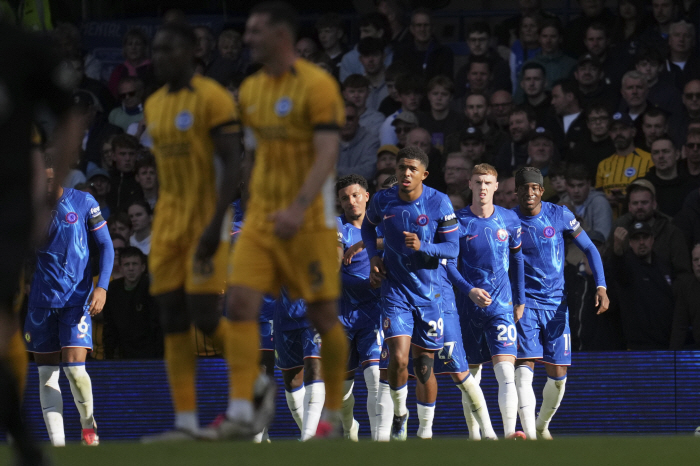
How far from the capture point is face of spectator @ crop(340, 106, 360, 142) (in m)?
13.0

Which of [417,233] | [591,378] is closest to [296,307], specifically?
[417,233]

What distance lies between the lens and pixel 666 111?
11961 mm

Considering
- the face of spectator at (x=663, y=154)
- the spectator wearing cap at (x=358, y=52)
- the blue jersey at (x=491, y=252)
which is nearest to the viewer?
the blue jersey at (x=491, y=252)

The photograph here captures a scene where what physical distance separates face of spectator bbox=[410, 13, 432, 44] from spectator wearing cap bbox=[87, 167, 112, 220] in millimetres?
4184

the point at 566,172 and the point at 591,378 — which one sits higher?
the point at 566,172

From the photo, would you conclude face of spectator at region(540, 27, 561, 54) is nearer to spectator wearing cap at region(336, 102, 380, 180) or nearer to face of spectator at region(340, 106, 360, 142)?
spectator wearing cap at region(336, 102, 380, 180)

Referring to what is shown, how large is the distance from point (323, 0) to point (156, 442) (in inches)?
461

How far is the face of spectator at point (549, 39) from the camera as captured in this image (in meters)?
13.2

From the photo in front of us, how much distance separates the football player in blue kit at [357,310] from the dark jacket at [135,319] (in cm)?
237

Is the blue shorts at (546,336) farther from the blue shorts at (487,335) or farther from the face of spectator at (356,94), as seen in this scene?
the face of spectator at (356,94)

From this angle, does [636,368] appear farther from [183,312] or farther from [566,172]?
[183,312]

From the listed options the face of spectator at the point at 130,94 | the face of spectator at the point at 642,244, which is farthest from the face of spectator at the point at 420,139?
the face of spectator at the point at 130,94

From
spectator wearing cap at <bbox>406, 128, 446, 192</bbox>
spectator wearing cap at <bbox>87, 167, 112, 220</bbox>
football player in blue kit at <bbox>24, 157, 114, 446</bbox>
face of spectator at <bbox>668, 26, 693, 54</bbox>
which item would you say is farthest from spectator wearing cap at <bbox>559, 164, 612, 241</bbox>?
spectator wearing cap at <bbox>87, 167, 112, 220</bbox>

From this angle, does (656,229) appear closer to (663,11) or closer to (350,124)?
(663,11)
